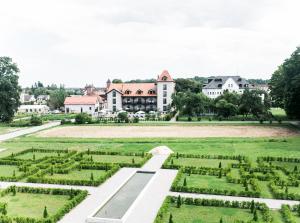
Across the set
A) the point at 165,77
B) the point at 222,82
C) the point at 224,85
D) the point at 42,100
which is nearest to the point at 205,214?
the point at 165,77

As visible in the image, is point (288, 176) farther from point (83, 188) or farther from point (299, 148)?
point (83, 188)

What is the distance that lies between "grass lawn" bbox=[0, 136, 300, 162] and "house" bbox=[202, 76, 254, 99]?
56.5 m

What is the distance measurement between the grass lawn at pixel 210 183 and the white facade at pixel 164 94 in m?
66.1

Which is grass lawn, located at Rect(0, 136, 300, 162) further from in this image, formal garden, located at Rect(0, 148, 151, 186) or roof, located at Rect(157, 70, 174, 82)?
roof, located at Rect(157, 70, 174, 82)

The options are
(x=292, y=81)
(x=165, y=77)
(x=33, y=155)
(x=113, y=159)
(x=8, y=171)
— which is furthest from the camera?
(x=165, y=77)

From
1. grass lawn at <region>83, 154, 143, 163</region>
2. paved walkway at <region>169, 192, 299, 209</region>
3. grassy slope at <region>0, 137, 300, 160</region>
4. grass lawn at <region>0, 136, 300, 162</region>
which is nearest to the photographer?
paved walkway at <region>169, 192, 299, 209</region>

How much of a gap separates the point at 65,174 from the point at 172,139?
22.6 meters

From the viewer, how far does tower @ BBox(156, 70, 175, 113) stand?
98938 mm

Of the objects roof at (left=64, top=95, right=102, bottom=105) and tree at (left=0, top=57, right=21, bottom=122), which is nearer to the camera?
tree at (left=0, top=57, right=21, bottom=122)

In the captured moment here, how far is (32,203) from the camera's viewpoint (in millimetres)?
26516

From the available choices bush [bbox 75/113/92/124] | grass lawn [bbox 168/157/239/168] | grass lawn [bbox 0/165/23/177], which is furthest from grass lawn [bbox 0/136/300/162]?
bush [bbox 75/113/92/124]

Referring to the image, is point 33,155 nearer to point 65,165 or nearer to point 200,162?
point 65,165

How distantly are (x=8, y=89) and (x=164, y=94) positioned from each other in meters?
41.3

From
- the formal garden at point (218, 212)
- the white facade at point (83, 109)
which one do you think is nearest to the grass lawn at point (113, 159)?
the formal garden at point (218, 212)
